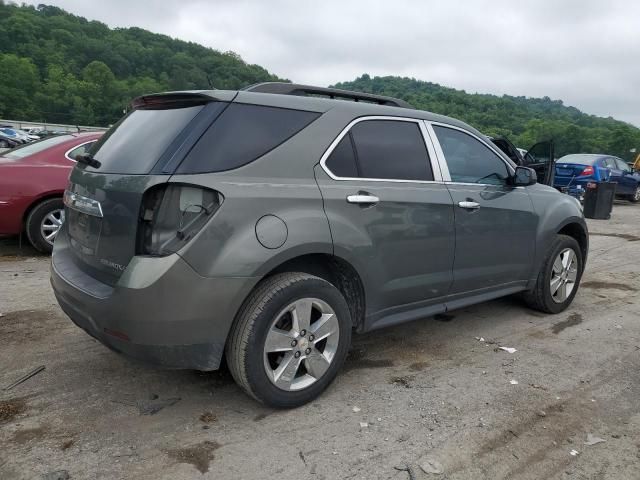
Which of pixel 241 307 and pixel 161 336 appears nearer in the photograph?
pixel 161 336

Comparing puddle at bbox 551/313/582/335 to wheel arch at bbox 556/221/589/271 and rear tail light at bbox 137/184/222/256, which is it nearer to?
wheel arch at bbox 556/221/589/271

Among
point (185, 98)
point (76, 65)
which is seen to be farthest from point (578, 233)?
point (76, 65)

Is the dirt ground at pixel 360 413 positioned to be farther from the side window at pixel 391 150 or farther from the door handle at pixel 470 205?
the side window at pixel 391 150

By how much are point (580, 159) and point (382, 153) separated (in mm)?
13833

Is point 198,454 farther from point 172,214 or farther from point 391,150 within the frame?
point 391,150

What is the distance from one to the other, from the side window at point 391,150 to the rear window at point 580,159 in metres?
13.1

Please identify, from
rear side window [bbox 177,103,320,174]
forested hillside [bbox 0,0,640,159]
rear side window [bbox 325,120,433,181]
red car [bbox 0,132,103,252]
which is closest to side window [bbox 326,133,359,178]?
rear side window [bbox 325,120,433,181]

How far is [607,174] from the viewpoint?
14.9 m

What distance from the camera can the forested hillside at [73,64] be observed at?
81.3m

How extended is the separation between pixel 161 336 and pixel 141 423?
0.59 metres

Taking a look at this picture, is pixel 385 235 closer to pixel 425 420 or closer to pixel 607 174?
pixel 425 420

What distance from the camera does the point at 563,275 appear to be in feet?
15.5

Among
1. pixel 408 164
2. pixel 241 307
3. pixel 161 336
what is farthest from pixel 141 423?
pixel 408 164

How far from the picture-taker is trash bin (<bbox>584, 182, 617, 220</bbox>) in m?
12.1
